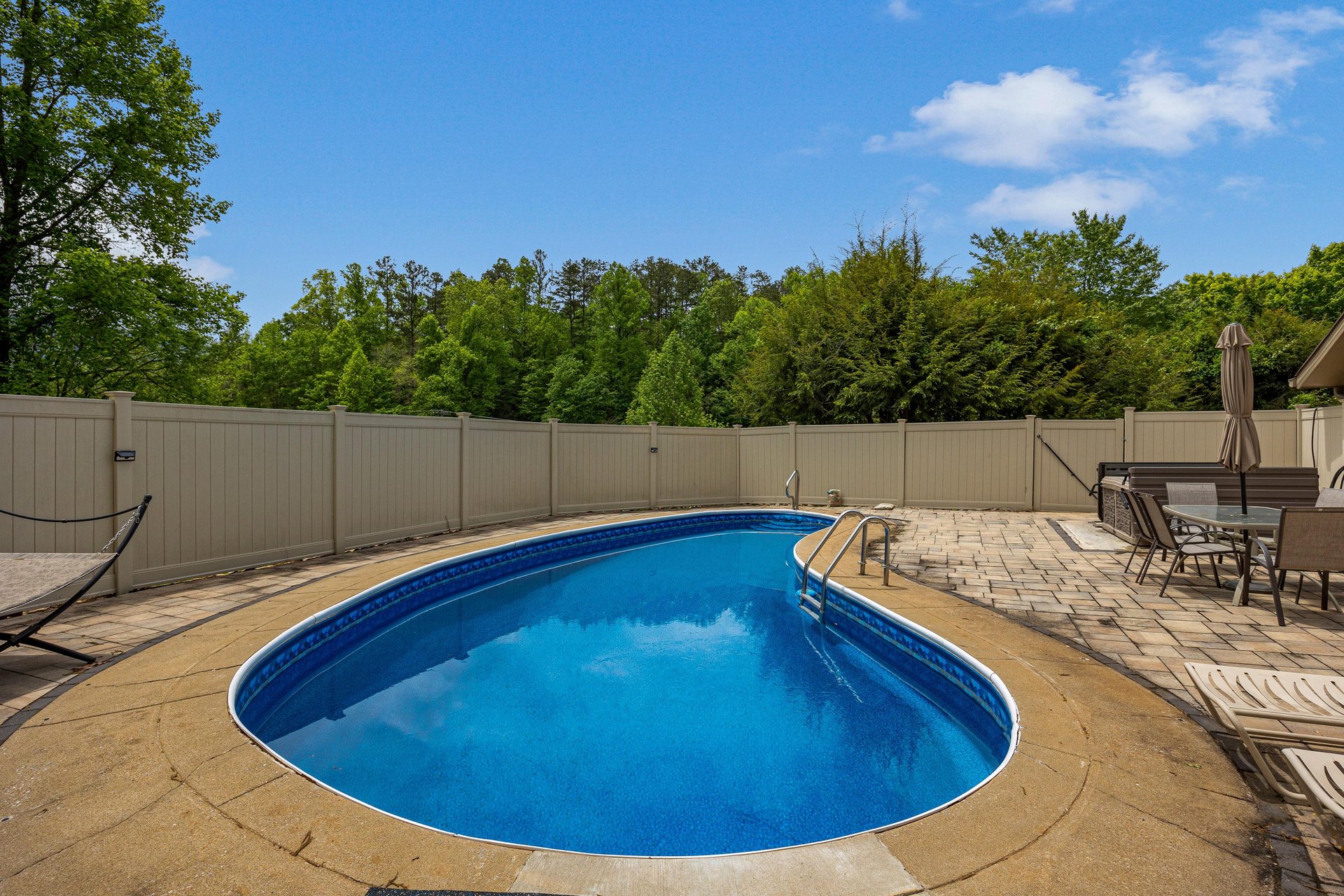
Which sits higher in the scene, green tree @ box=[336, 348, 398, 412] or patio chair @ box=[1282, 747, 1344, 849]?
green tree @ box=[336, 348, 398, 412]

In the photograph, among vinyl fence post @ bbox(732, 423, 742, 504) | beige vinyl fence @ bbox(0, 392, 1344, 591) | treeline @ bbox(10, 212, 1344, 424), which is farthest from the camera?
treeline @ bbox(10, 212, 1344, 424)

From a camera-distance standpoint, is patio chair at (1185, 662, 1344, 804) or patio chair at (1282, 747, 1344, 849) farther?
patio chair at (1185, 662, 1344, 804)

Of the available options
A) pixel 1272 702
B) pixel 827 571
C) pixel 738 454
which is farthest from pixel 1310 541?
pixel 738 454

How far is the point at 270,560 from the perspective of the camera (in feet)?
21.7

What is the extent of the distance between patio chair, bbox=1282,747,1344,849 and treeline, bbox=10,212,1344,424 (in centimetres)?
1267

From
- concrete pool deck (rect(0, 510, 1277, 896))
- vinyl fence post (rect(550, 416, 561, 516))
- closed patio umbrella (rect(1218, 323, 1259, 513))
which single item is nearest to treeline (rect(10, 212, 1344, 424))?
vinyl fence post (rect(550, 416, 561, 516))

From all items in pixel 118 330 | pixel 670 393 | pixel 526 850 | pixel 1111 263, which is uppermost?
pixel 1111 263

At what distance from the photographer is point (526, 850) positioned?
2.04 metres

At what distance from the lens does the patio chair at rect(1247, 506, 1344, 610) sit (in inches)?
169

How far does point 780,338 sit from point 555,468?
26.3ft

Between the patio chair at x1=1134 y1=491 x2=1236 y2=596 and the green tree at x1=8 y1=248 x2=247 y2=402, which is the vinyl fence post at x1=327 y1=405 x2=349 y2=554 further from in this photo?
the green tree at x1=8 y1=248 x2=247 y2=402

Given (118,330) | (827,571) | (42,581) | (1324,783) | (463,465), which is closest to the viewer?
(1324,783)

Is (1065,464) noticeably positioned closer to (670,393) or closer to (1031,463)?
(1031,463)

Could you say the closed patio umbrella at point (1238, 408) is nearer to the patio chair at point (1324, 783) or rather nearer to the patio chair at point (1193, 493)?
the patio chair at point (1193, 493)
